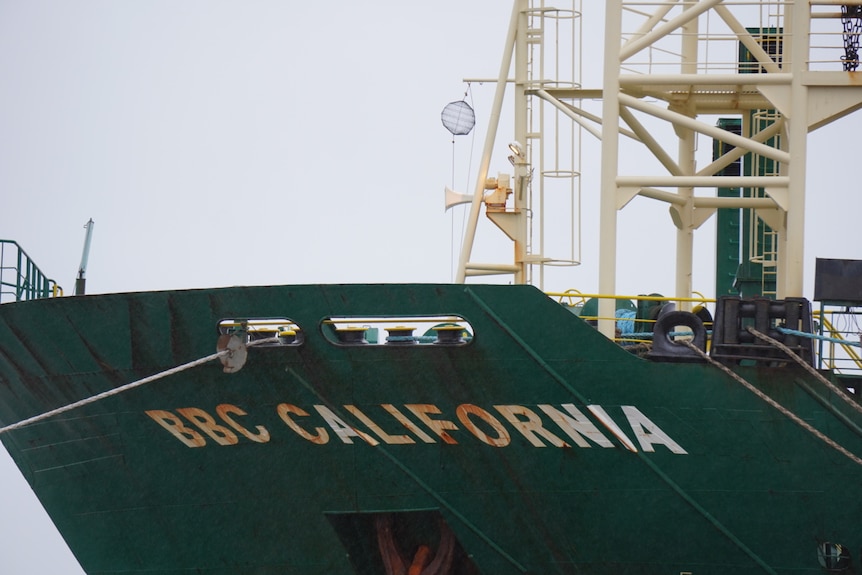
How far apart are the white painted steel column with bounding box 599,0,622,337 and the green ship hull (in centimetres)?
235

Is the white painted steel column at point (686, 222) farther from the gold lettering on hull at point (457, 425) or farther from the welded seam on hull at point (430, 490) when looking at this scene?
the welded seam on hull at point (430, 490)

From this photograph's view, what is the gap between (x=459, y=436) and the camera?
15.8m

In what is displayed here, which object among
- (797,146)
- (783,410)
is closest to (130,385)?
(783,410)

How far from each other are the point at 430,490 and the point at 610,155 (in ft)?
15.6

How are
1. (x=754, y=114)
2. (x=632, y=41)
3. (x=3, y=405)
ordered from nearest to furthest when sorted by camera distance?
(x=3, y=405), (x=632, y=41), (x=754, y=114)

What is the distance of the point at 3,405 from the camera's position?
17.0m

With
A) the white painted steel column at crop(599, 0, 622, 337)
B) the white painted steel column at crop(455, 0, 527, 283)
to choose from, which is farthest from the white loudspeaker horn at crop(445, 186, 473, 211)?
the white painted steel column at crop(599, 0, 622, 337)

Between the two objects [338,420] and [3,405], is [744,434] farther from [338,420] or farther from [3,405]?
[3,405]

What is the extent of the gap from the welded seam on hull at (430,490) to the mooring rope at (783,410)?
2.95 metres

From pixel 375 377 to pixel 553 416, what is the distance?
1907 millimetres

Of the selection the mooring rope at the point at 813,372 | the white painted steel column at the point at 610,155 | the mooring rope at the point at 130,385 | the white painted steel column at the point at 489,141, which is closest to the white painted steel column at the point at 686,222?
the white painted steel column at the point at 489,141

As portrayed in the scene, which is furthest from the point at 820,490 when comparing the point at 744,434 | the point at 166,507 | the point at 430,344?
the point at 166,507

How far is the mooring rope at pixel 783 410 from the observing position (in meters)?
15.5

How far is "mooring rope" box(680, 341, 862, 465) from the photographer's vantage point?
50.9 feet
